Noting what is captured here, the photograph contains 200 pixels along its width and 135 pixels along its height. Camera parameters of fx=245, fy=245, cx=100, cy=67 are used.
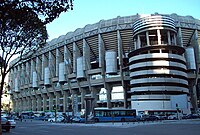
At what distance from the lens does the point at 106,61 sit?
8938cm

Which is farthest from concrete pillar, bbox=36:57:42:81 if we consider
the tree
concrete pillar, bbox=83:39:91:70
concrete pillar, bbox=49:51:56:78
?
the tree

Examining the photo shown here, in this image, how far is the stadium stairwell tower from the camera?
81.4m

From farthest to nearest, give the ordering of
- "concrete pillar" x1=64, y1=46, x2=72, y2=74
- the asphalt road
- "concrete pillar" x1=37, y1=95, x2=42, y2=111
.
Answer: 1. "concrete pillar" x1=37, y1=95, x2=42, y2=111
2. "concrete pillar" x1=64, y1=46, x2=72, y2=74
3. the asphalt road

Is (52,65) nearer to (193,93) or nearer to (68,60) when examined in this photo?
(68,60)

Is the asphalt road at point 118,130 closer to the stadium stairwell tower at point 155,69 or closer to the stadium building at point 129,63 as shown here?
the stadium building at point 129,63

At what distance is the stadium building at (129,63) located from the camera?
274ft

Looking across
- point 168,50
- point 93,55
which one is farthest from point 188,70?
point 93,55

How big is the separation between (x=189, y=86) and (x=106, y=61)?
36.4m

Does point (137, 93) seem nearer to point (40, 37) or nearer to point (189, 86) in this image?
point (189, 86)

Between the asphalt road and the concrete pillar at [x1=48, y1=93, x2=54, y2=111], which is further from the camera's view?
the concrete pillar at [x1=48, y1=93, x2=54, y2=111]

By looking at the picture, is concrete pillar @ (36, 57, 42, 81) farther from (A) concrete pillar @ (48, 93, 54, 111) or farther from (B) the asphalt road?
(B) the asphalt road

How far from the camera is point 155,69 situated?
83.6m

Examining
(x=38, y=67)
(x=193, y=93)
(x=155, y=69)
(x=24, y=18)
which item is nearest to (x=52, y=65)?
(x=38, y=67)

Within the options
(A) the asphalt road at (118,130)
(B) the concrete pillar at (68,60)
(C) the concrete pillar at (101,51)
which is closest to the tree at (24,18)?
(A) the asphalt road at (118,130)
